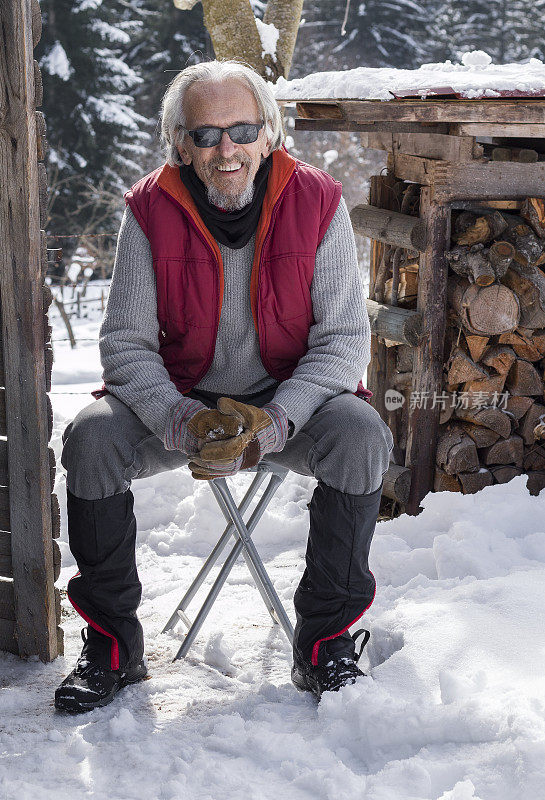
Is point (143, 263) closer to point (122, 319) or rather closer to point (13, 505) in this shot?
point (122, 319)

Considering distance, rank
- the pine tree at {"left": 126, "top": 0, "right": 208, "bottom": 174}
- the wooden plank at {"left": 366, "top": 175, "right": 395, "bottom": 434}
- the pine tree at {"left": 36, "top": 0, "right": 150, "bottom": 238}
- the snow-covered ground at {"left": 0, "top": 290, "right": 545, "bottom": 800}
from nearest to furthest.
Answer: the snow-covered ground at {"left": 0, "top": 290, "right": 545, "bottom": 800} → the wooden plank at {"left": 366, "top": 175, "right": 395, "bottom": 434} → the pine tree at {"left": 36, "top": 0, "right": 150, "bottom": 238} → the pine tree at {"left": 126, "top": 0, "right": 208, "bottom": 174}

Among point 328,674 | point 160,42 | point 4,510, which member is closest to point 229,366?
point 4,510

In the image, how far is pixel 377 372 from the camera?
4406 millimetres

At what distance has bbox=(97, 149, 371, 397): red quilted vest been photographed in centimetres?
270

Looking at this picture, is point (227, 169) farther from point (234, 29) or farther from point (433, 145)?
point (234, 29)

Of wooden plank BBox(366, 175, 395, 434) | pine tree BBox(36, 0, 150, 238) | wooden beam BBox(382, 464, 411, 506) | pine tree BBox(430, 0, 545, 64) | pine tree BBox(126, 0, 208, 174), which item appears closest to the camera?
A: wooden beam BBox(382, 464, 411, 506)

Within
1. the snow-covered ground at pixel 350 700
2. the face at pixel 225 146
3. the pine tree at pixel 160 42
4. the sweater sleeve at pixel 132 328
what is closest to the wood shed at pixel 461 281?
the snow-covered ground at pixel 350 700

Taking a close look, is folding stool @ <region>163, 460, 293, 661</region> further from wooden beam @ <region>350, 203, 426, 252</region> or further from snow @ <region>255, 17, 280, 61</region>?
snow @ <region>255, 17, 280, 61</region>

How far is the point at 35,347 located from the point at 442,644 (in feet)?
4.75

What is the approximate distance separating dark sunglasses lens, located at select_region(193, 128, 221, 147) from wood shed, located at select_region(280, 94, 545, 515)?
102 centimetres

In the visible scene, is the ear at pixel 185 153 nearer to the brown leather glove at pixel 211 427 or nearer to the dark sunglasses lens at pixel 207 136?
the dark sunglasses lens at pixel 207 136

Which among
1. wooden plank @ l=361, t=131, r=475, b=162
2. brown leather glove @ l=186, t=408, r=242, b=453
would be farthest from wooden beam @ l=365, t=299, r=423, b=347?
brown leather glove @ l=186, t=408, r=242, b=453

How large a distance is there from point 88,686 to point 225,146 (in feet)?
5.21

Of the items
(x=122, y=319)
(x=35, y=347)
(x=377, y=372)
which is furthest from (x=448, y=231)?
(x=35, y=347)
